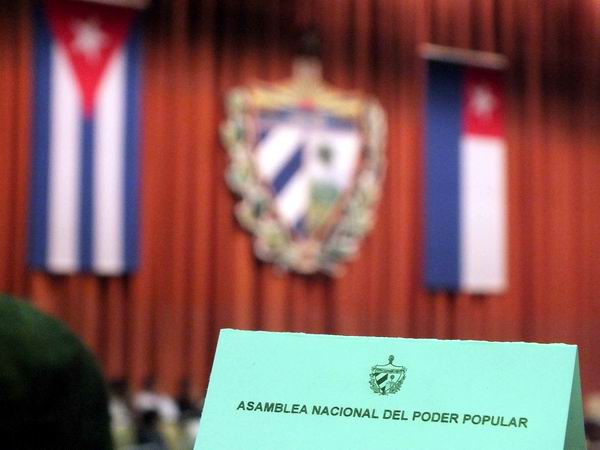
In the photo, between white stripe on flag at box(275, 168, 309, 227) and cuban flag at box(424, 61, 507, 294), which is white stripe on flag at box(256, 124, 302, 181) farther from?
cuban flag at box(424, 61, 507, 294)

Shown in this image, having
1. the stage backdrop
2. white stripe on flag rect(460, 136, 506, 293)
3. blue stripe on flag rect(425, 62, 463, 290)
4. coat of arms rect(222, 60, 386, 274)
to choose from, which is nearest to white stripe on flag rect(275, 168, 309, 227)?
coat of arms rect(222, 60, 386, 274)

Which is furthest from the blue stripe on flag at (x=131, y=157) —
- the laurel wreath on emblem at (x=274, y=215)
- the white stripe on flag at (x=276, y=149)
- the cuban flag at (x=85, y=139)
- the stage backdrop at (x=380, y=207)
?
the white stripe on flag at (x=276, y=149)

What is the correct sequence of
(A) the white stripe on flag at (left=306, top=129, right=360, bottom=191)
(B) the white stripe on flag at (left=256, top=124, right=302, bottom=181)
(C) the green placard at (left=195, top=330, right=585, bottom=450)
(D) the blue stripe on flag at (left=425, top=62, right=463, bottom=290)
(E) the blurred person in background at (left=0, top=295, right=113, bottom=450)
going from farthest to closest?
(D) the blue stripe on flag at (left=425, top=62, right=463, bottom=290) → (A) the white stripe on flag at (left=306, top=129, right=360, bottom=191) → (B) the white stripe on flag at (left=256, top=124, right=302, bottom=181) → (E) the blurred person in background at (left=0, top=295, right=113, bottom=450) → (C) the green placard at (left=195, top=330, right=585, bottom=450)

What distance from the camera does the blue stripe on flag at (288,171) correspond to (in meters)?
7.61

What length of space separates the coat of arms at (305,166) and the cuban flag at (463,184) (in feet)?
1.82

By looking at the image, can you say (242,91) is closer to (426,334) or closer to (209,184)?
(209,184)

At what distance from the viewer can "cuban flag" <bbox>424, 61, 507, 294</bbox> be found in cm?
834

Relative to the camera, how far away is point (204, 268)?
23.9 feet

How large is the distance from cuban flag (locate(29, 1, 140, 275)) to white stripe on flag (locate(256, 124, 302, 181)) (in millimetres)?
1050

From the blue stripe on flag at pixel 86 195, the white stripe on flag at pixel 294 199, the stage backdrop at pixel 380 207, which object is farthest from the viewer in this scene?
the white stripe on flag at pixel 294 199

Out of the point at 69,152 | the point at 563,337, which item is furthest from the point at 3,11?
the point at 563,337

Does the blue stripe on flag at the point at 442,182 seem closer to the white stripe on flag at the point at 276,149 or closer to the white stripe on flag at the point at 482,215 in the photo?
the white stripe on flag at the point at 482,215

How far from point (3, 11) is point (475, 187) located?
403 cm

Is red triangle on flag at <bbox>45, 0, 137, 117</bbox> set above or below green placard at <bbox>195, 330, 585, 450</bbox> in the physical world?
above
